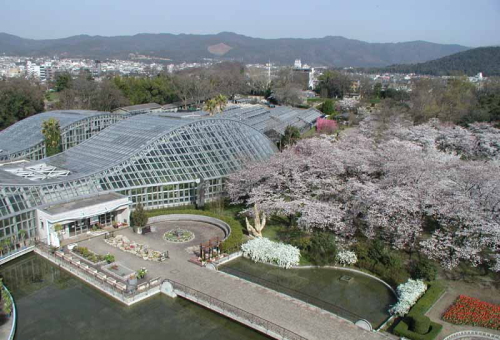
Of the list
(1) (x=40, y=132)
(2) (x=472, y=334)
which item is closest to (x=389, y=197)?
(2) (x=472, y=334)

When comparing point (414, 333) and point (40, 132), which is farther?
point (40, 132)

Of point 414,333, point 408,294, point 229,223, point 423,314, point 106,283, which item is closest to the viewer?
point 414,333

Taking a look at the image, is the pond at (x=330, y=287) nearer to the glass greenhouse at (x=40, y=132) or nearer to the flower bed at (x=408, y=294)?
the flower bed at (x=408, y=294)

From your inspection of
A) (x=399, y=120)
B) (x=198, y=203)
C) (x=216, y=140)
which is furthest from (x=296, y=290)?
(x=399, y=120)

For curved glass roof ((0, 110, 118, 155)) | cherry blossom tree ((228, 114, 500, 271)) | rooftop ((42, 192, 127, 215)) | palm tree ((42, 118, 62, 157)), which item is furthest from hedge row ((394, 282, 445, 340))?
curved glass roof ((0, 110, 118, 155))

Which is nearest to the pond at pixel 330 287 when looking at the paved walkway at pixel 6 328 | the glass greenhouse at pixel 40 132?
the paved walkway at pixel 6 328

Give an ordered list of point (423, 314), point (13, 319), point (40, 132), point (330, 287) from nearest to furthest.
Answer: point (13, 319), point (423, 314), point (330, 287), point (40, 132)

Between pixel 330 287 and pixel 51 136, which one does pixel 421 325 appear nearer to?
pixel 330 287
